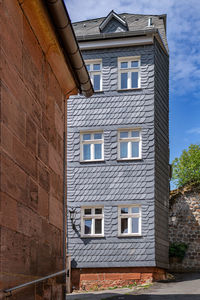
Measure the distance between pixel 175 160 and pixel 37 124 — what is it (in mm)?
37639

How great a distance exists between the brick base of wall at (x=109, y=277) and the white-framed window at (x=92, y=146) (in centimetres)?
450

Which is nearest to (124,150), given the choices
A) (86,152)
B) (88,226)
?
(86,152)

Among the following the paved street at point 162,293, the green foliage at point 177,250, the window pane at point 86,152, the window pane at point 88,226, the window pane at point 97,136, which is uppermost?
the window pane at point 97,136

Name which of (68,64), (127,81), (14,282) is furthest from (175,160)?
(14,282)

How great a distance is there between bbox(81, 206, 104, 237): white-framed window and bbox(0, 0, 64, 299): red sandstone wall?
12.5 m

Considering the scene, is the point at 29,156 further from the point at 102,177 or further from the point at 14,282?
the point at 102,177

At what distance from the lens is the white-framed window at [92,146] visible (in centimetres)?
2112

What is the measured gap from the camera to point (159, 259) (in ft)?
67.8

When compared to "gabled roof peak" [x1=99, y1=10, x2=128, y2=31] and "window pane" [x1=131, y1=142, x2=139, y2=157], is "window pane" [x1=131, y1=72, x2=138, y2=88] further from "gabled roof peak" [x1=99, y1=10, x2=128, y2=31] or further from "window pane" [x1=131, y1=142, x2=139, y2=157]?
"window pane" [x1=131, y1=142, x2=139, y2=157]

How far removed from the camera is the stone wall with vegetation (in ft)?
82.0

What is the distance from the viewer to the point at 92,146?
21.2 metres

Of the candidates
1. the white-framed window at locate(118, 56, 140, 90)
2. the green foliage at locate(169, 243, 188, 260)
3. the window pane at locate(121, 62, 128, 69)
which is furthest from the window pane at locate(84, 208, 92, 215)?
the window pane at locate(121, 62, 128, 69)

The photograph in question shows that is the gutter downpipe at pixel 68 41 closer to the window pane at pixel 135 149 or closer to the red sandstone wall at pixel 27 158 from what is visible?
the red sandstone wall at pixel 27 158

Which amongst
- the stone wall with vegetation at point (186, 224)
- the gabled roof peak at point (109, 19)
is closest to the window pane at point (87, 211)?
the stone wall with vegetation at point (186, 224)
